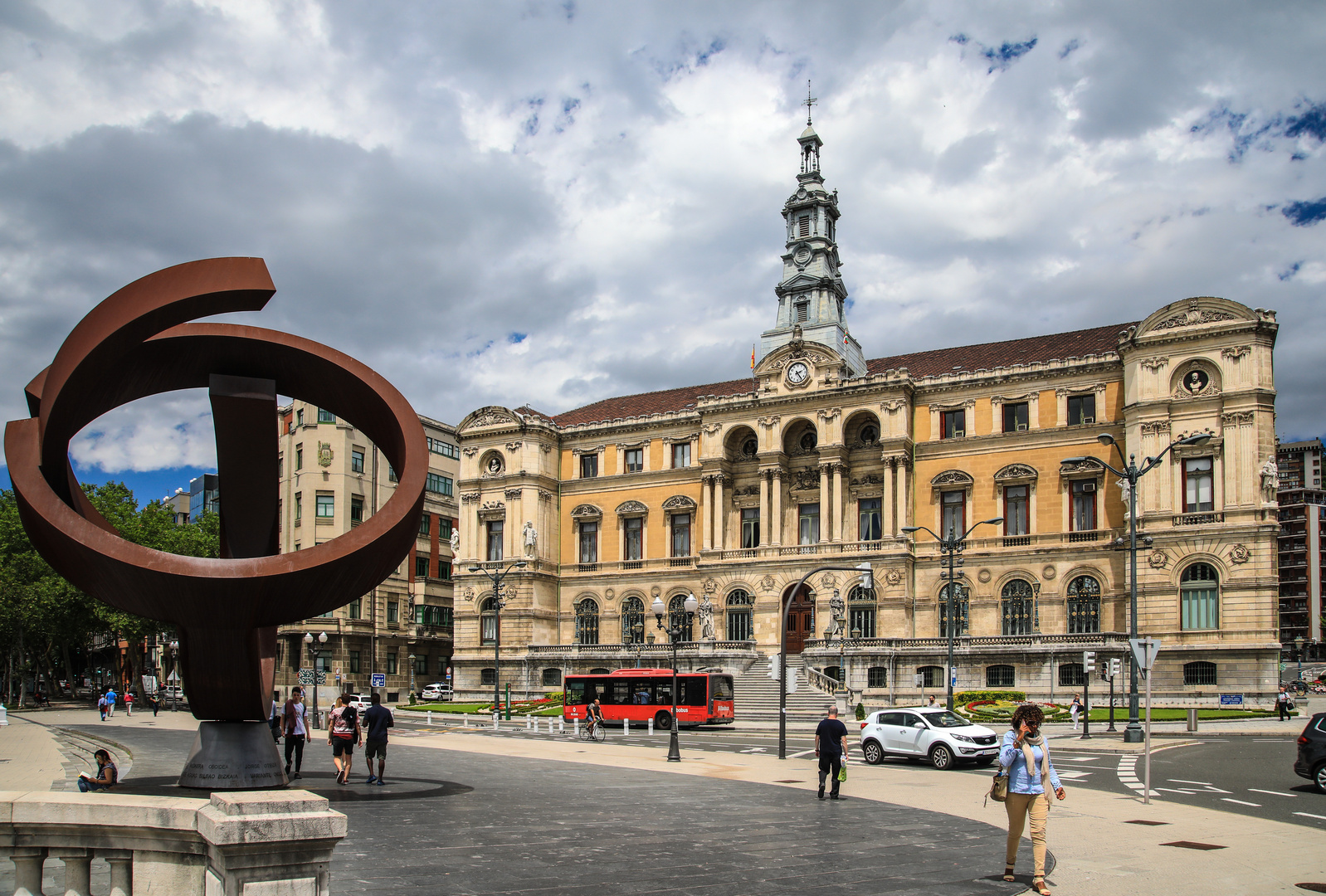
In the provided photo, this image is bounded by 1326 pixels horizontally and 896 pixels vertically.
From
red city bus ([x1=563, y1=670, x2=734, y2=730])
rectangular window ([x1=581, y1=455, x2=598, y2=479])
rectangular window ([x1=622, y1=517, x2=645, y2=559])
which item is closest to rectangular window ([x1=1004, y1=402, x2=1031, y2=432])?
red city bus ([x1=563, y1=670, x2=734, y2=730])

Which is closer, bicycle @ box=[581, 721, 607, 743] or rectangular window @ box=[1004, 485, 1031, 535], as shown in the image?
bicycle @ box=[581, 721, 607, 743]

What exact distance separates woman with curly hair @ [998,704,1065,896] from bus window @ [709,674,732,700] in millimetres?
36112

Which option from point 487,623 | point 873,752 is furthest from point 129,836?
point 487,623

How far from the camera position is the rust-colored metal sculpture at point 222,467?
15195 mm

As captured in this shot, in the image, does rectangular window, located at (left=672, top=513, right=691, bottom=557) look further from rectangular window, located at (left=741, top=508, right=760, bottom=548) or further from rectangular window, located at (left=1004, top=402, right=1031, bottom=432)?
rectangular window, located at (left=1004, top=402, right=1031, bottom=432)

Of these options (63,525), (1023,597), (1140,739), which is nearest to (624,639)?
(1023,597)

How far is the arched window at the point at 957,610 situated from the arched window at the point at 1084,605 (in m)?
5.57

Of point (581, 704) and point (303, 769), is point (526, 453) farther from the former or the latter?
point (303, 769)

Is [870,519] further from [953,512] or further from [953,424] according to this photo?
[953,424]

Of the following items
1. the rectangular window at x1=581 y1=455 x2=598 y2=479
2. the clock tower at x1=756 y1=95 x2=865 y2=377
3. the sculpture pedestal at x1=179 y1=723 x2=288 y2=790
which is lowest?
the sculpture pedestal at x1=179 y1=723 x2=288 y2=790

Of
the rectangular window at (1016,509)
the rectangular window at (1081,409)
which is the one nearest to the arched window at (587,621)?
the rectangular window at (1016,509)

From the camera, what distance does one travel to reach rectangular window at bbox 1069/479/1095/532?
58.2 m

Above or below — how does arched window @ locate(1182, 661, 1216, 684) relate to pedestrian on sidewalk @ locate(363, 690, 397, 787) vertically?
below

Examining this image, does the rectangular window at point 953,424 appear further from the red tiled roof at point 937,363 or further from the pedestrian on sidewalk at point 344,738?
the pedestrian on sidewalk at point 344,738
